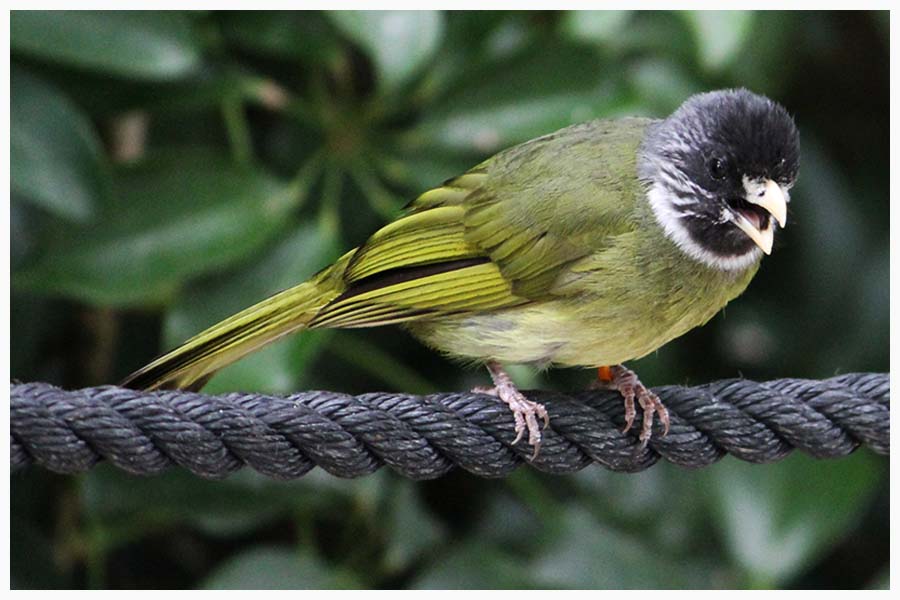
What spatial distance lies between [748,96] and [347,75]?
5.61ft

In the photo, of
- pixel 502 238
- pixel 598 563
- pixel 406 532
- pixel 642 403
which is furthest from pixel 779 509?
pixel 502 238

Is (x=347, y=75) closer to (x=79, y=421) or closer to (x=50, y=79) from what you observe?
(x=50, y=79)

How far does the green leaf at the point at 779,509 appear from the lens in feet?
13.8

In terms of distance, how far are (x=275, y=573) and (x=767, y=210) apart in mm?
1746

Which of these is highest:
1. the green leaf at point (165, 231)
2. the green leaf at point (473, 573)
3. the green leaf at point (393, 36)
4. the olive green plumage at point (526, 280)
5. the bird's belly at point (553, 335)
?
the green leaf at point (393, 36)

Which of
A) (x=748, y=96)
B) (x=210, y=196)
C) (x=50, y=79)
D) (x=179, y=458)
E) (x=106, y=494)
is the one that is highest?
(x=50, y=79)

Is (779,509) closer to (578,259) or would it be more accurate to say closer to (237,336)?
(578,259)

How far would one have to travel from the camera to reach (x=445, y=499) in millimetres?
4785

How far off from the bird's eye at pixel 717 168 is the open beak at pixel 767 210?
0.09 metres

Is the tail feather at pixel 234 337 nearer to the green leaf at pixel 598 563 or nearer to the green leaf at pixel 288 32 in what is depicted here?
the green leaf at pixel 288 32

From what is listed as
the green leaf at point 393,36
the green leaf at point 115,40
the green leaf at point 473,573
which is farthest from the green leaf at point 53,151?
the green leaf at point 473,573

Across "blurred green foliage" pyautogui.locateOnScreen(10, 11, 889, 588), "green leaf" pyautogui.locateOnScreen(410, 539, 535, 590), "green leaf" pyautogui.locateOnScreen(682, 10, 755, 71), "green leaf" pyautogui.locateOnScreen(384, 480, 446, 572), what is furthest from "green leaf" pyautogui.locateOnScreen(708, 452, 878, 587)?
"green leaf" pyautogui.locateOnScreen(682, 10, 755, 71)

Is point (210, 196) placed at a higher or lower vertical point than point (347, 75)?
lower

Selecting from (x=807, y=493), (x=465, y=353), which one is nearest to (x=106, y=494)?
(x=465, y=353)
